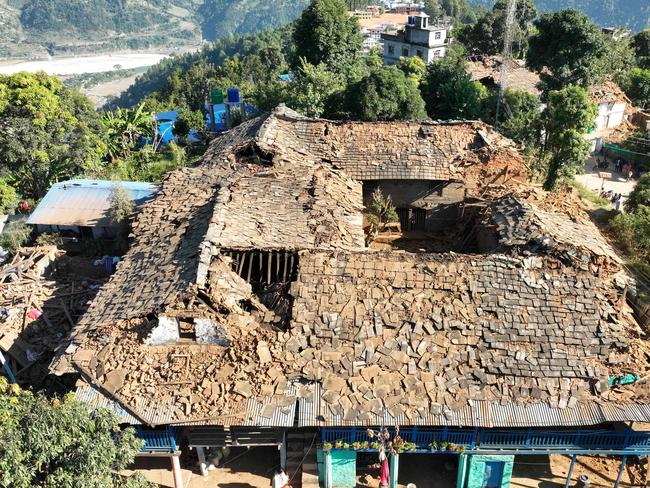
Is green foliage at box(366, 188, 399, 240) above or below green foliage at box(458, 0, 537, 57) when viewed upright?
below

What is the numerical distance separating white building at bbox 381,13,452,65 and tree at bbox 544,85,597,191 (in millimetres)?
36179

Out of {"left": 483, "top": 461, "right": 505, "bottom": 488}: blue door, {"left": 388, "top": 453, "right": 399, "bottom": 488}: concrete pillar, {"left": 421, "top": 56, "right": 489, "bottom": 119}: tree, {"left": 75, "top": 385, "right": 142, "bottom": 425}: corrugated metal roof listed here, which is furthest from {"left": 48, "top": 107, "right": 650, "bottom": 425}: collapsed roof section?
{"left": 421, "top": 56, "right": 489, "bottom": 119}: tree

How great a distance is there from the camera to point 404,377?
1419cm

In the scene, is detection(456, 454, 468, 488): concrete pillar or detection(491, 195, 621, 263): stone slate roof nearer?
detection(456, 454, 468, 488): concrete pillar

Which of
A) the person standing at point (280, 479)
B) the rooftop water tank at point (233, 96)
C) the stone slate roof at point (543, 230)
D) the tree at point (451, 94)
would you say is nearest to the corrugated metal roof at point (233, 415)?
the person standing at point (280, 479)

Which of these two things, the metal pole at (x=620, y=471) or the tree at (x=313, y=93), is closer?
the metal pole at (x=620, y=471)

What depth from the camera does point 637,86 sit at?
5012 cm

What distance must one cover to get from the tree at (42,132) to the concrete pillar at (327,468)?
23804 millimetres

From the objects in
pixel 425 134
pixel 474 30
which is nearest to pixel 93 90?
pixel 474 30

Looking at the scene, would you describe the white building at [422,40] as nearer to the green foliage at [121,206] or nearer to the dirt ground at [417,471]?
the green foliage at [121,206]

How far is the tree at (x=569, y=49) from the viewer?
3919cm

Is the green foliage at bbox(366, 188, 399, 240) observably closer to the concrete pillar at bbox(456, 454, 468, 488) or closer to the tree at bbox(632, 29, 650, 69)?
the concrete pillar at bbox(456, 454, 468, 488)

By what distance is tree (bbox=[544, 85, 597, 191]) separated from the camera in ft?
99.6

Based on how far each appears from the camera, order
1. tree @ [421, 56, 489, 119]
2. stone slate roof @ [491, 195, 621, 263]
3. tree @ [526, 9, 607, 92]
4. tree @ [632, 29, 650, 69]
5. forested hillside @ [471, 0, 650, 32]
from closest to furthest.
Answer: stone slate roof @ [491, 195, 621, 263] → tree @ [526, 9, 607, 92] → tree @ [421, 56, 489, 119] → tree @ [632, 29, 650, 69] → forested hillside @ [471, 0, 650, 32]
